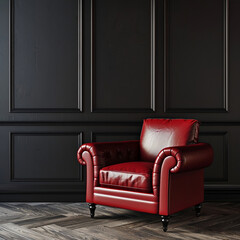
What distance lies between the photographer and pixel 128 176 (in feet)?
9.33

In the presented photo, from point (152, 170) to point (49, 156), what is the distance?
1.33 meters

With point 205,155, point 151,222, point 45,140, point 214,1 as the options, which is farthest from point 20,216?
point 214,1

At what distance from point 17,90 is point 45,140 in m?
0.57

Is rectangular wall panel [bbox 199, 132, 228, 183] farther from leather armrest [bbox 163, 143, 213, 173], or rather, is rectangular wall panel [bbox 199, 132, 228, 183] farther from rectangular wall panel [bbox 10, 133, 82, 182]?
rectangular wall panel [bbox 10, 133, 82, 182]

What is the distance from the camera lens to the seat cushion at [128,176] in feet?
9.09

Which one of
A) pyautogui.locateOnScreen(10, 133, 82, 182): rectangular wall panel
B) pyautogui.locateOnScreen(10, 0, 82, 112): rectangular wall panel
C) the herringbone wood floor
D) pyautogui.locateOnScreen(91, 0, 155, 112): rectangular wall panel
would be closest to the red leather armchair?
the herringbone wood floor

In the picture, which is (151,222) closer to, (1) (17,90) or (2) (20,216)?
(2) (20,216)

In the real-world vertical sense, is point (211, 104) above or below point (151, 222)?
above

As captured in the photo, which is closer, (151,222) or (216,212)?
(151,222)

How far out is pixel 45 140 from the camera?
3.74m

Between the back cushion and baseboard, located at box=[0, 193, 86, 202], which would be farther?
baseboard, located at box=[0, 193, 86, 202]

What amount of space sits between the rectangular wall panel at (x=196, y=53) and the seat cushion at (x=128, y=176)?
1007 mm

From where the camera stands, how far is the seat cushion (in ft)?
9.09

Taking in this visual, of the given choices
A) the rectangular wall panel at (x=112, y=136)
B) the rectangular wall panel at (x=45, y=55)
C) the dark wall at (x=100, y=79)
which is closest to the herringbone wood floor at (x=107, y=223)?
the dark wall at (x=100, y=79)
